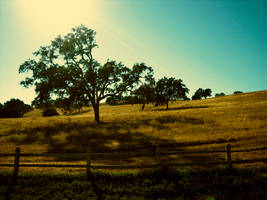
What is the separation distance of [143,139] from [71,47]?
19808mm

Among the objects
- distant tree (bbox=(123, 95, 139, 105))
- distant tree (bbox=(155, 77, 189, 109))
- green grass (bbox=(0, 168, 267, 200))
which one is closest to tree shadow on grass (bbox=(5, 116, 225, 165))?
green grass (bbox=(0, 168, 267, 200))

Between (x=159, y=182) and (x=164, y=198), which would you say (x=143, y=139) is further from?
(x=164, y=198)

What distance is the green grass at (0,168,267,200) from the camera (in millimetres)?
6590

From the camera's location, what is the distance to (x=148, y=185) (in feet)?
24.8

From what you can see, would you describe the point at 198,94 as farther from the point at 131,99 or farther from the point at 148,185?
the point at 148,185

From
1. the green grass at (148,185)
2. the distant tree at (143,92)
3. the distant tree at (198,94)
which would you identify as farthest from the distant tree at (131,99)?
the distant tree at (198,94)

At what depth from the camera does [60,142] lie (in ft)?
62.2

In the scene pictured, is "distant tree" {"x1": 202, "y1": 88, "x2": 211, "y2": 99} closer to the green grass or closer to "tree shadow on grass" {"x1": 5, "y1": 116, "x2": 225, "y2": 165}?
"tree shadow on grass" {"x1": 5, "y1": 116, "x2": 225, "y2": 165}

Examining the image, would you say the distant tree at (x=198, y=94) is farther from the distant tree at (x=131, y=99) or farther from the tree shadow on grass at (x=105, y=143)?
the tree shadow on grass at (x=105, y=143)

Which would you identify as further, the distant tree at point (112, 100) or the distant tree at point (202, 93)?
the distant tree at point (202, 93)

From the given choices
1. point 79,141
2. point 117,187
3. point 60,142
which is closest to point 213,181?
point 117,187

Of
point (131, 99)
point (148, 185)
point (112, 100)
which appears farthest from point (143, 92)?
point (148, 185)

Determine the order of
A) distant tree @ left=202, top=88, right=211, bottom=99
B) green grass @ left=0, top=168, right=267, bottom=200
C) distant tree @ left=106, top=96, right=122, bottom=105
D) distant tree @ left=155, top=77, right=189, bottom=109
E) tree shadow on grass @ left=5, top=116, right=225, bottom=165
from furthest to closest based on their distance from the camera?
distant tree @ left=202, top=88, right=211, bottom=99 < distant tree @ left=155, top=77, right=189, bottom=109 < distant tree @ left=106, top=96, right=122, bottom=105 < tree shadow on grass @ left=5, top=116, right=225, bottom=165 < green grass @ left=0, top=168, right=267, bottom=200

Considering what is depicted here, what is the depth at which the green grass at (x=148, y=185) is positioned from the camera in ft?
21.6
